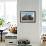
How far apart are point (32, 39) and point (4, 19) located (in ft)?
7.63

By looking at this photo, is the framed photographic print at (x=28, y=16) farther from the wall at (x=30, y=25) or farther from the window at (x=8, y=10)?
the window at (x=8, y=10)

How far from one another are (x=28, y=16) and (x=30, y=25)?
349 mm

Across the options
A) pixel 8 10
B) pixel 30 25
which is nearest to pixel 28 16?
pixel 30 25

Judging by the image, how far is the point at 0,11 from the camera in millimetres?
7113

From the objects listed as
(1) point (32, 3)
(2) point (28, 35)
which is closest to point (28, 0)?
(1) point (32, 3)

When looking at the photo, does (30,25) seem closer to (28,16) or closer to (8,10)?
(28,16)

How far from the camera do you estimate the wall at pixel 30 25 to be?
17.5ft

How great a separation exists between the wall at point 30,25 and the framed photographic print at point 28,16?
0.37ft

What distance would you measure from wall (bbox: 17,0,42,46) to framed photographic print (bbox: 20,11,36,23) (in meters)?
0.11

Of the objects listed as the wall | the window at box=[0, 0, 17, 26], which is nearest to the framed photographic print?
the wall

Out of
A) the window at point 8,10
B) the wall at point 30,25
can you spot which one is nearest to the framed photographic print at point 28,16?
the wall at point 30,25

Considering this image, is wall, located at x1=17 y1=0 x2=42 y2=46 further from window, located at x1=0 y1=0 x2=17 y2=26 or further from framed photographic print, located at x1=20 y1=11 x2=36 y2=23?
window, located at x1=0 y1=0 x2=17 y2=26

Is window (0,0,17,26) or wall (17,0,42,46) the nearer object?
wall (17,0,42,46)

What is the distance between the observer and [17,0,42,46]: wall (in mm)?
5332
